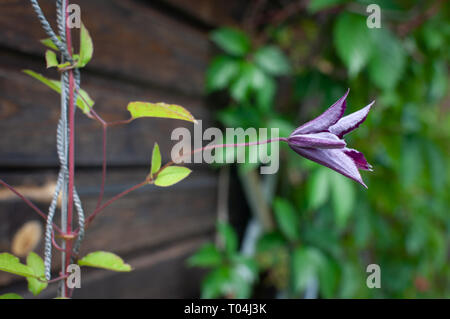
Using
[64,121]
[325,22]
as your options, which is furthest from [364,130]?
[64,121]

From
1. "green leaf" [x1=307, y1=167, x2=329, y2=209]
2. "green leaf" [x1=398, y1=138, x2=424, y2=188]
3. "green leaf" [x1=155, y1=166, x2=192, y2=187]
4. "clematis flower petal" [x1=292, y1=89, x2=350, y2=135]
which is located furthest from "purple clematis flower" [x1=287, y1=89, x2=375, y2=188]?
"green leaf" [x1=398, y1=138, x2=424, y2=188]

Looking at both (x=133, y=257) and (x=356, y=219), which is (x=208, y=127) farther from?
(x=356, y=219)

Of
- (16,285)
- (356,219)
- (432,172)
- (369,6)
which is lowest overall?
(16,285)

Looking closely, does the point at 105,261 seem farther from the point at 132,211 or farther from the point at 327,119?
the point at 132,211

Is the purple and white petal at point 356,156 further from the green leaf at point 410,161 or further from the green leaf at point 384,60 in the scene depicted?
the green leaf at point 410,161

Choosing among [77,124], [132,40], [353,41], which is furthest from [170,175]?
[353,41]

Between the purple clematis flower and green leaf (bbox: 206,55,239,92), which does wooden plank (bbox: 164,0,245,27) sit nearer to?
green leaf (bbox: 206,55,239,92)
